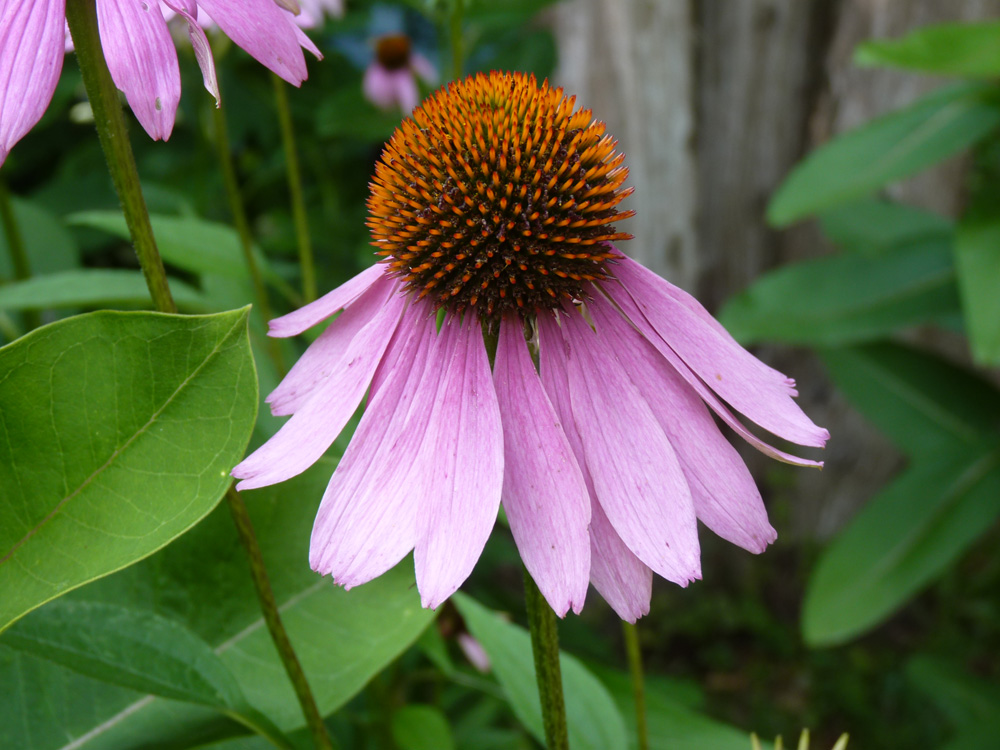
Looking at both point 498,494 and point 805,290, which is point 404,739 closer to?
point 498,494

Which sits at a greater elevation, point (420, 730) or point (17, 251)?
point (17, 251)

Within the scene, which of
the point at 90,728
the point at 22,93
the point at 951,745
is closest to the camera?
the point at 22,93

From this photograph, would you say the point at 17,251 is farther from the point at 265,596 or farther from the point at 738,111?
the point at 738,111

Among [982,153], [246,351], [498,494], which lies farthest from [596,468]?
[982,153]

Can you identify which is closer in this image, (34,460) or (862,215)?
(34,460)

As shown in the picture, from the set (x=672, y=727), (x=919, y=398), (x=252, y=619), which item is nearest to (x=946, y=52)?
Answer: (x=919, y=398)

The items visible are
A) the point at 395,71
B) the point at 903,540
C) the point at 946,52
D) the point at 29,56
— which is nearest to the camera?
the point at 29,56

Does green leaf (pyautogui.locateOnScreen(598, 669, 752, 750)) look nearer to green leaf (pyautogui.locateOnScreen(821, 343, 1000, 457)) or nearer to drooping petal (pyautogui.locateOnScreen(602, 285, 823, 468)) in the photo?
drooping petal (pyautogui.locateOnScreen(602, 285, 823, 468))

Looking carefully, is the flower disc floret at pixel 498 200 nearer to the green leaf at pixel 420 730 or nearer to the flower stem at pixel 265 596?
the flower stem at pixel 265 596

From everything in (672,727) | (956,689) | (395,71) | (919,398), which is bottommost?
(956,689)
